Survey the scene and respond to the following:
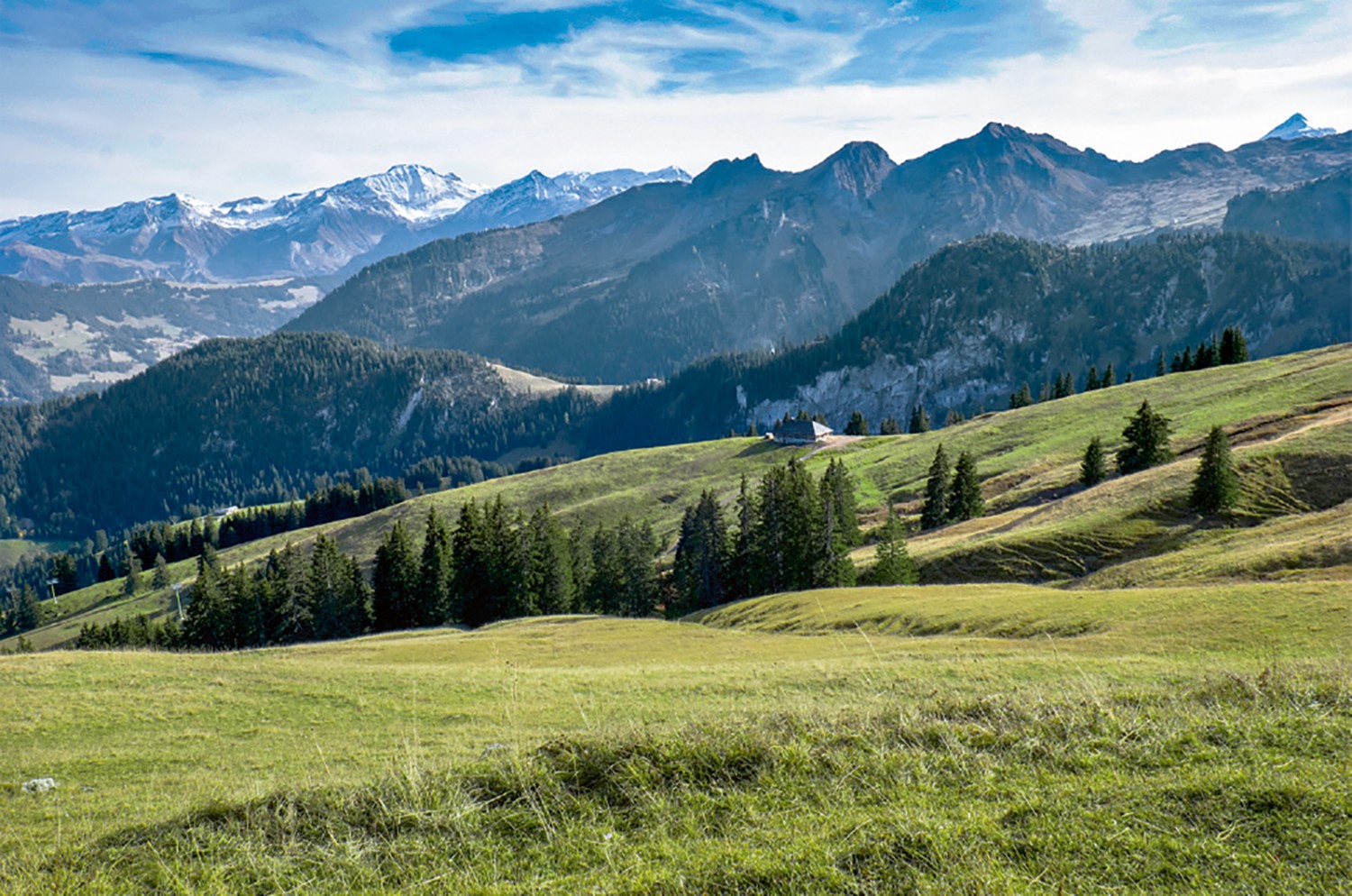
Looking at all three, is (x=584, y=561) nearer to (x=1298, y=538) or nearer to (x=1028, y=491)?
(x=1028, y=491)

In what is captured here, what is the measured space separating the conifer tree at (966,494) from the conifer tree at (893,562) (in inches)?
673

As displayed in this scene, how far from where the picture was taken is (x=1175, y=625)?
25828 mm

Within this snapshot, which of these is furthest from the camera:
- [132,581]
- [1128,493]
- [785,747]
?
[132,581]

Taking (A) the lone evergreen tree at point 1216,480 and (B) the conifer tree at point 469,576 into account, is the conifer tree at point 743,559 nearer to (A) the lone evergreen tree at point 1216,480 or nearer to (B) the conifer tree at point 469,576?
(B) the conifer tree at point 469,576

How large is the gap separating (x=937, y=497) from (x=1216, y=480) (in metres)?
28.8

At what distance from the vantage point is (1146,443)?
61.2 meters

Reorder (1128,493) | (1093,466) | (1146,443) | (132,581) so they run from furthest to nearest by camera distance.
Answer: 1. (132,581)
2. (1093,466)
3. (1146,443)
4. (1128,493)

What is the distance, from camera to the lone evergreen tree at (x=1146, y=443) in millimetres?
61000

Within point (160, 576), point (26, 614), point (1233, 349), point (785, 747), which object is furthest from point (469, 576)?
point (26, 614)

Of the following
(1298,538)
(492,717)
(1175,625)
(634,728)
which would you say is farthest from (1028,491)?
(634,728)

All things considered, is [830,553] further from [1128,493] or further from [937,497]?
[1128,493]

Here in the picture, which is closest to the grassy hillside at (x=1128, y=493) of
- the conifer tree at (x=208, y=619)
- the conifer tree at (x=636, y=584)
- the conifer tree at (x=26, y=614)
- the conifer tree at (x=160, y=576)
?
the conifer tree at (x=26, y=614)

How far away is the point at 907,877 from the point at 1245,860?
3214 millimetres

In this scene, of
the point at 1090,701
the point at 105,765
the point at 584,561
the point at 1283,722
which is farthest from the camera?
the point at 584,561
